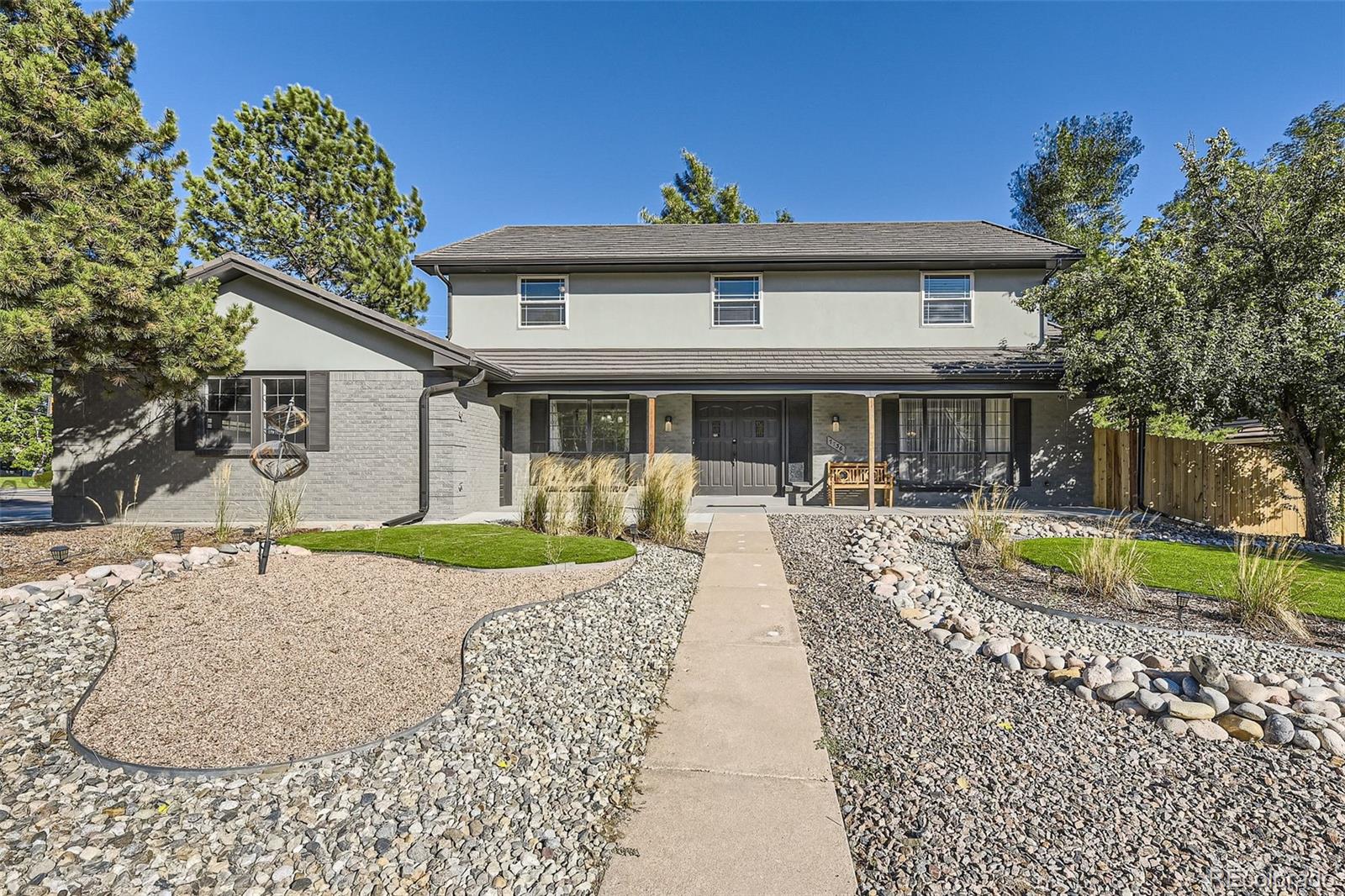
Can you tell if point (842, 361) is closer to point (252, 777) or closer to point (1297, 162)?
point (1297, 162)

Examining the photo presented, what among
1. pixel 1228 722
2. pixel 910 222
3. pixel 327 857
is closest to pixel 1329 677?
pixel 1228 722

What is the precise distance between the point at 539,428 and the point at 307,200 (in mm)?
14421

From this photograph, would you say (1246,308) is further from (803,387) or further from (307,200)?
(307,200)

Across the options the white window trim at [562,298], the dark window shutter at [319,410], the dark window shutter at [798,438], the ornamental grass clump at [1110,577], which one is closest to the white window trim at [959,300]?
the dark window shutter at [798,438]

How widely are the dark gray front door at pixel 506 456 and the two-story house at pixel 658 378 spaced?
1.5 inches

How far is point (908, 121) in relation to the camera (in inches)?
591

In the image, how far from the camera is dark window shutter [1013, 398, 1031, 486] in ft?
37.6

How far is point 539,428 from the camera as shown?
39.8ft

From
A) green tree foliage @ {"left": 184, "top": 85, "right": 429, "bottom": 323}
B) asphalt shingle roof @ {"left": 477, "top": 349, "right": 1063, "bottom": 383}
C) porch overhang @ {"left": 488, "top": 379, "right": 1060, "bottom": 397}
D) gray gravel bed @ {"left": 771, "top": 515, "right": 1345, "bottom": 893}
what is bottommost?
gray gravel bed @ {"left": 771, "top": 515, "right": 1345, "bottom": 893}

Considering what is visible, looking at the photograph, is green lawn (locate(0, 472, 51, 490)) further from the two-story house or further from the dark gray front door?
the dark gray front door

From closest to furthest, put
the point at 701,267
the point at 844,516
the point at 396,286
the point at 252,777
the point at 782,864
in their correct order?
the point at 782,864
the point at 252,777
the point at 844,516
the point at 701,267
the point at 396,286

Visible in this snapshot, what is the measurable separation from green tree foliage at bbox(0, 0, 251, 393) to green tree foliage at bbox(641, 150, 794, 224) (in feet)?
64.3

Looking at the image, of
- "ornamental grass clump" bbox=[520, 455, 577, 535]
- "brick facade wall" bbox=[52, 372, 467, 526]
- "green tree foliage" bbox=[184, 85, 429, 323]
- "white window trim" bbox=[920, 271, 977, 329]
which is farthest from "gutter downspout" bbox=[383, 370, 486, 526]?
"green tree foliage" bbox=[184, 85, 429, 323]

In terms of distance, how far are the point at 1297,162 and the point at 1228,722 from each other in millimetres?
9915
